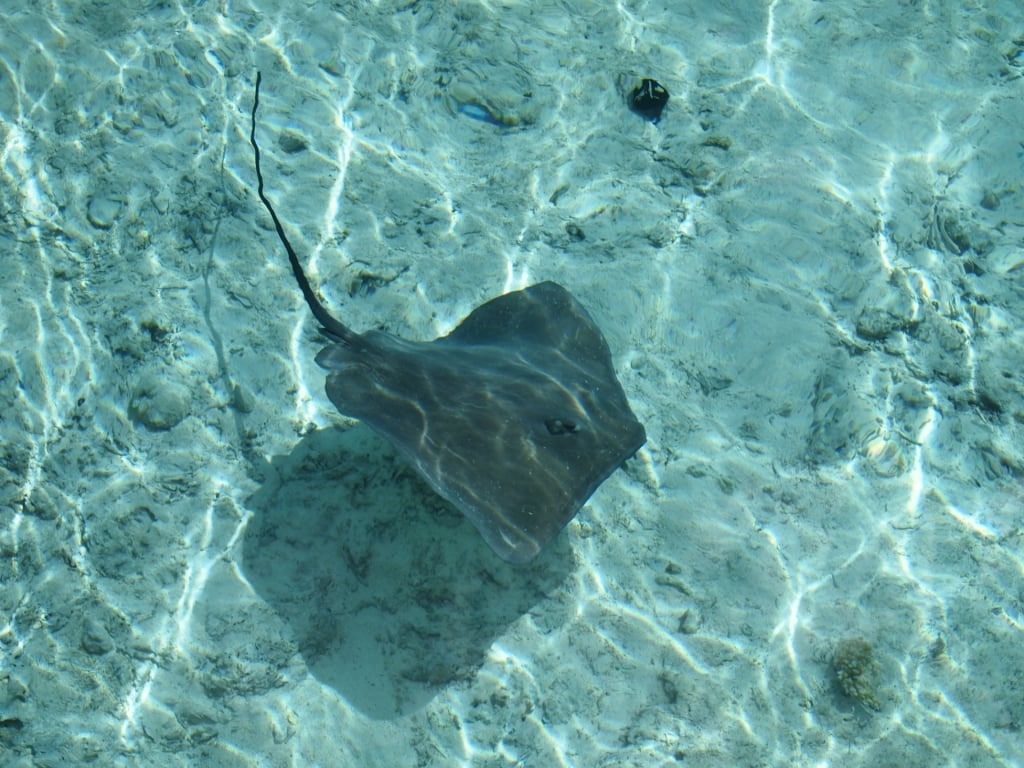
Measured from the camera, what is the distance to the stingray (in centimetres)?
396

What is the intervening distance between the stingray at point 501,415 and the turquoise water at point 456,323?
2.77ft

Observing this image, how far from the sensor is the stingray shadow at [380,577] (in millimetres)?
4578

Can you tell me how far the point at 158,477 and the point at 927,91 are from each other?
700 centimetres

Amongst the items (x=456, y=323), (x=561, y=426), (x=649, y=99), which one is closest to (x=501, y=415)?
(x=561, y=426)

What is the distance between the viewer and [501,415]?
14.4 feet

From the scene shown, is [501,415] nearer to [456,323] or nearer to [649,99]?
[456,323]

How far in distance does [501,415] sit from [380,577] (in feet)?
4.29

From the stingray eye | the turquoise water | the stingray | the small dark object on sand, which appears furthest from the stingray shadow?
the small dark object on sand

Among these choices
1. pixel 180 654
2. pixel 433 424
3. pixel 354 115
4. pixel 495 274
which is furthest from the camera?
pixel 354 115

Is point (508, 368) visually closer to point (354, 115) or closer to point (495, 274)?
point (495, 274)

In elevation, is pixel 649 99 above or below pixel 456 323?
above

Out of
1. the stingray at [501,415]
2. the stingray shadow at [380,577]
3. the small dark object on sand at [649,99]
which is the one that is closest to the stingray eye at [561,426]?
the stingray at [501,415]

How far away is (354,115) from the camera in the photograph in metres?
6.69

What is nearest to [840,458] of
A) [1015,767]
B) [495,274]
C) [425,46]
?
[1015,767]
